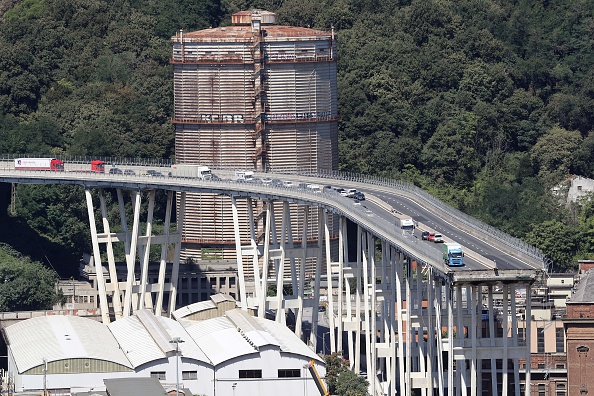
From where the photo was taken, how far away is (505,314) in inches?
7461

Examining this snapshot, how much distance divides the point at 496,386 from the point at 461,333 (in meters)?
4.38

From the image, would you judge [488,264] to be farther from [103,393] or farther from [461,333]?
[103,393]

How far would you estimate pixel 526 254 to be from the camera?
197000 millimetres

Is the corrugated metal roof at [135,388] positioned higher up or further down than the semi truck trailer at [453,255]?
further down

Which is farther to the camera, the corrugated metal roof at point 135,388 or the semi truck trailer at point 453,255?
the corrugated metal roof at point 135,388

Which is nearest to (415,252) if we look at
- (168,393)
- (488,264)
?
(488,264)

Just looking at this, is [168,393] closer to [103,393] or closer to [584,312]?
[103,393]

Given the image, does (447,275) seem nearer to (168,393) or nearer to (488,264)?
(488,264)

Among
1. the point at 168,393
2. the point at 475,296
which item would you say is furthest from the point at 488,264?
the point at 168,393

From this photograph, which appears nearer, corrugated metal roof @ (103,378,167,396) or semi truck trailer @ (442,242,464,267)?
semi truck trailer @ (442,242,464,267)

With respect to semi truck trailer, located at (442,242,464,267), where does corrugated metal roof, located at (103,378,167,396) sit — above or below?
below

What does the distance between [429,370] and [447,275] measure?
12796 millimetres

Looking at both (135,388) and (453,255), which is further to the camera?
(135,388)

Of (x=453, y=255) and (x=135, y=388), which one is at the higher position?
(x=453, y=255)
